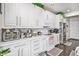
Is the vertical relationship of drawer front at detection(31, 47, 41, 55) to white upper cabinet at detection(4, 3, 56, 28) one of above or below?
below

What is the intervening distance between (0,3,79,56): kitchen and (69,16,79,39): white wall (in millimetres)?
23

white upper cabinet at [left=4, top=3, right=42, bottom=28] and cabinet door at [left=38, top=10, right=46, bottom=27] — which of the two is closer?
white upper cabinet at [left=4, top=3, right=42, bottom=28]

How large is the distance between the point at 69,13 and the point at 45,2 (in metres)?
0.42

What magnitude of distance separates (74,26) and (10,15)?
3.34 ft

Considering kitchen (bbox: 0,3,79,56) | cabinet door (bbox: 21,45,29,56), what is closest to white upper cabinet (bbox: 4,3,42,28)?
kitchen (bbox: 0,3,79,56)

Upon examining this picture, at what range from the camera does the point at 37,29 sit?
2.11 meters

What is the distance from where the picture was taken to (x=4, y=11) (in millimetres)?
1945

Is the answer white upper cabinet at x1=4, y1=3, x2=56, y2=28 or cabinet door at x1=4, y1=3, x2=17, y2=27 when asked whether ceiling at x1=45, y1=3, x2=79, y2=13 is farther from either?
cabinet door at x1=4, y1=3, x2=17, y2=27

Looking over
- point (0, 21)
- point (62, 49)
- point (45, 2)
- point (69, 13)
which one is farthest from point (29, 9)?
point (62, 49)

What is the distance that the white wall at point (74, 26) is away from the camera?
6.79ft

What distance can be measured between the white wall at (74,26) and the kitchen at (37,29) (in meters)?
0.02

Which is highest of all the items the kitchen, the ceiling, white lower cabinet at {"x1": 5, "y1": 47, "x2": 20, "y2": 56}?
the ceiling

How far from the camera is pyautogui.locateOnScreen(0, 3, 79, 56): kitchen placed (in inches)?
79.4

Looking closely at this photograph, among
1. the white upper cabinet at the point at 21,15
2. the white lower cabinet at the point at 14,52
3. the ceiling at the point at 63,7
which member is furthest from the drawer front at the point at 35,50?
the ceiling at the point at 63,7
